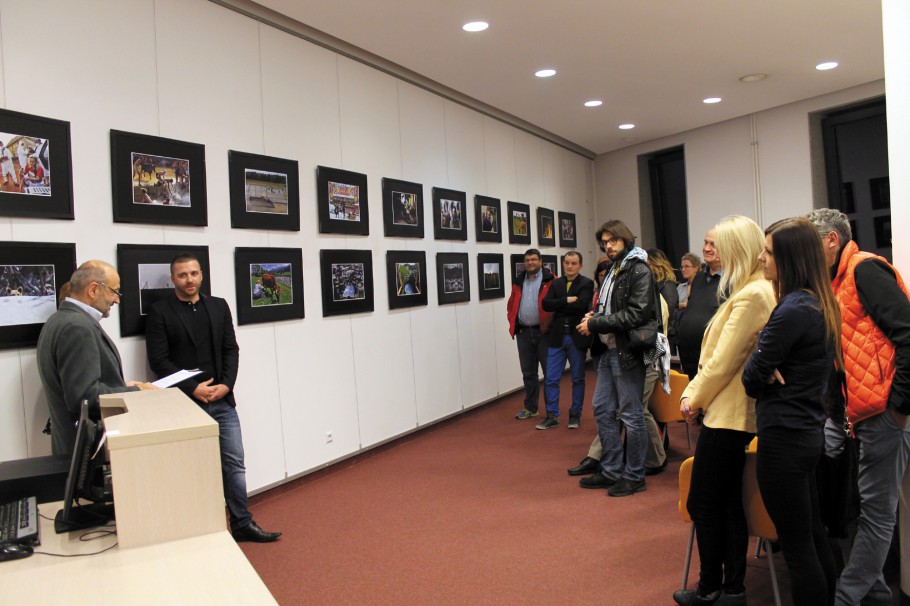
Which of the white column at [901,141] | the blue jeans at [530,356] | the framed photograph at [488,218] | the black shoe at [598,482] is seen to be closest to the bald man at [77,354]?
the black shoe at [598,482]

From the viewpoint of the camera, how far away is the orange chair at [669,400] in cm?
437

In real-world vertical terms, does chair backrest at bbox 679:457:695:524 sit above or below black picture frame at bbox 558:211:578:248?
below

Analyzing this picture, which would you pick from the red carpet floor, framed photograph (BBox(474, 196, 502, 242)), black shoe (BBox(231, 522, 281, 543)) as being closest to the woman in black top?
the red carpet floor

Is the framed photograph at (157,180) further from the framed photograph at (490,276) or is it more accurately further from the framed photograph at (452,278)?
the framed photograph at (490,276)

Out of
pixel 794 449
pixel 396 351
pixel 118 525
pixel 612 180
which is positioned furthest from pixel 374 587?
pixel 612 180

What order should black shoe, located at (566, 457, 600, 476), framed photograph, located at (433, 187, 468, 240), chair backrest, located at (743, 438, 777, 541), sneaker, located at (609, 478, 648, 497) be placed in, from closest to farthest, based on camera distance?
chair backrest, located at (743, 438, 777, 541), sneaker, located at (609, 478, 648, 497), black shoe, located at (566, 457, 600, 476), framed photograph, located at (433, 187, 468, 240)

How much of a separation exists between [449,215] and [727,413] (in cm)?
467

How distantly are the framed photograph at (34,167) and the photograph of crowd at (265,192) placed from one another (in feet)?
3.94

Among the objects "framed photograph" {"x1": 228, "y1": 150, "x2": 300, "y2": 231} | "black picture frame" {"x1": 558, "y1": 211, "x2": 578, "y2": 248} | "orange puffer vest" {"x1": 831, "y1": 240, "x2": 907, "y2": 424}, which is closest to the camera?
"orange puffer vest" {"x1": 831, "y1": 240, "x2": 907, "y2": 424}

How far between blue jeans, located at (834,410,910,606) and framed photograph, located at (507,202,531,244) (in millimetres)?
5879

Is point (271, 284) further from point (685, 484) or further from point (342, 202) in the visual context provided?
point (685, 484)

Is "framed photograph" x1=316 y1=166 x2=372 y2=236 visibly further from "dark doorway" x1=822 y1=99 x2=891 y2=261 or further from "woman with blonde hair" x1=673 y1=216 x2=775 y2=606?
"dark doorway" x1=822 y1=99 x2=891 y2=261

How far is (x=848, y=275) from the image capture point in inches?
99.6

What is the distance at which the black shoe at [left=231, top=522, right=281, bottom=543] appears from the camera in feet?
12.4
